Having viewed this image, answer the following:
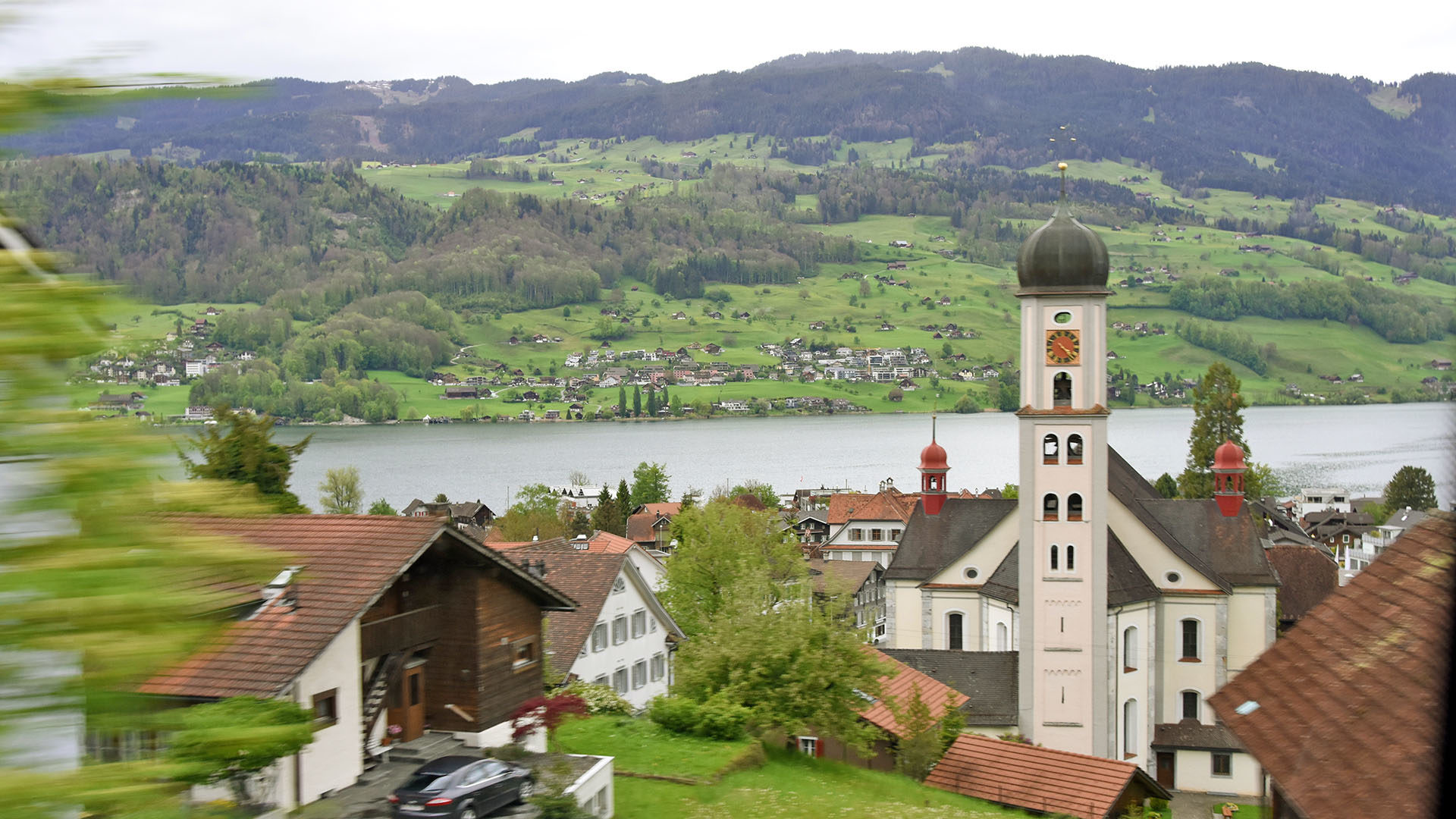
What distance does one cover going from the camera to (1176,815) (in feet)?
94.5

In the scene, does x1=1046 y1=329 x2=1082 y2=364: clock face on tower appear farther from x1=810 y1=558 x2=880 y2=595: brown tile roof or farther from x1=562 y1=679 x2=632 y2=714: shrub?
x1=810 y1=558 x2=880 y2=595: brown tile roof

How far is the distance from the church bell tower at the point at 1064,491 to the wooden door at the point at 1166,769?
145 cm

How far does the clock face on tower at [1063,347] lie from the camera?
32844mm

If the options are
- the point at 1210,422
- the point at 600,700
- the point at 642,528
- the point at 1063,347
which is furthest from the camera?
the point at 642,528

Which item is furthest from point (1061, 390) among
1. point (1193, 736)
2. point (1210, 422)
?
point (1210, 422)

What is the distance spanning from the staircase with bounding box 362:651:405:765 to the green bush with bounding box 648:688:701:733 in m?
6.08

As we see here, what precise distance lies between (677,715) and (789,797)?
10.6 ft

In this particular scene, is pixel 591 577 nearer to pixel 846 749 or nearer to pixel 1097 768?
pixel 846 749

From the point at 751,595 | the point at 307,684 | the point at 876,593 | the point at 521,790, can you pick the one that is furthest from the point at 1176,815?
the point at 876,593

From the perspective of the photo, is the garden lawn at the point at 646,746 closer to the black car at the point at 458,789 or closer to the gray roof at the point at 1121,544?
the black car at the point at 458,789

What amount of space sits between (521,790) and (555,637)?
1186 cm

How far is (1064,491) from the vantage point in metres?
32.6

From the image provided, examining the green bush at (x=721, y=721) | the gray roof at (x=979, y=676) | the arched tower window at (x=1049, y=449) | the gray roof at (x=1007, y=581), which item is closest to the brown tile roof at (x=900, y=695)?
the green bush at (x=721, y=721)

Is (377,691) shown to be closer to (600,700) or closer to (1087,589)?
(600,700)
